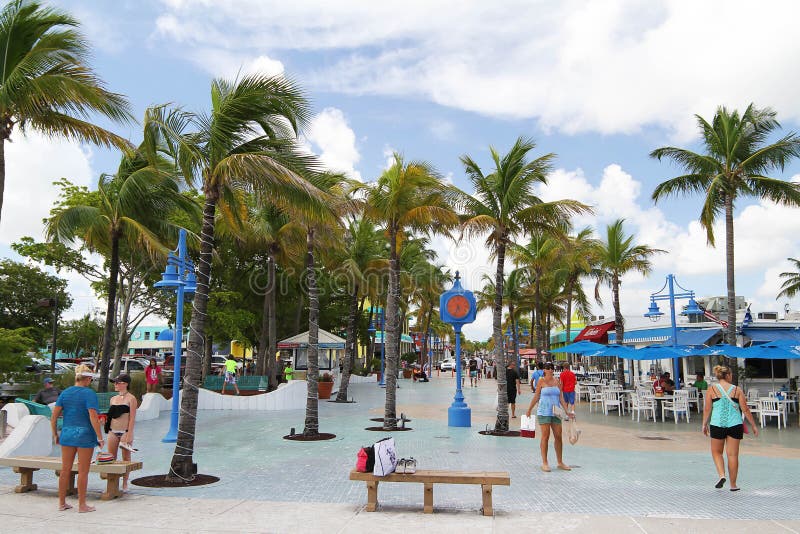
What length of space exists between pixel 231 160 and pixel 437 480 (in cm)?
527

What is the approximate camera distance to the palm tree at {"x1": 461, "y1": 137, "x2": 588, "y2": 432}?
14.3 meters

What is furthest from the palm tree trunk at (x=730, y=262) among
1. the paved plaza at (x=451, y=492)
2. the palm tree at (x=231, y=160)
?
the palm tree at (x=231, y=160)

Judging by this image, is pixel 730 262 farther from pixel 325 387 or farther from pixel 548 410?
pixel 325 387

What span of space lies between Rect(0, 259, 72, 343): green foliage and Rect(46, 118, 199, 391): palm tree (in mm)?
24624

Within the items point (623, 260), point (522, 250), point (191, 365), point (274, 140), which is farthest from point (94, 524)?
point (522, 250)

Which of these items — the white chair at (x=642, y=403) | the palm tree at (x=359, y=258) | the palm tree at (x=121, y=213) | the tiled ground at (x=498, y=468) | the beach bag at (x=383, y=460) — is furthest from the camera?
the palm tree at (x=359, y=258)

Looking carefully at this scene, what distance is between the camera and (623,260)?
1038 inches

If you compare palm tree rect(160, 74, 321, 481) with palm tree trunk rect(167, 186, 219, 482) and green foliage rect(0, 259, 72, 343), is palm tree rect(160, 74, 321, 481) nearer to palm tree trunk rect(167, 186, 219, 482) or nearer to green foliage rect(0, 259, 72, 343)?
palm tree trunk rect(167, 186, 219, 482)

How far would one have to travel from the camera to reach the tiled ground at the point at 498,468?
7.58 m

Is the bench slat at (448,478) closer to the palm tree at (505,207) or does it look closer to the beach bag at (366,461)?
the beach bag at (366,461)

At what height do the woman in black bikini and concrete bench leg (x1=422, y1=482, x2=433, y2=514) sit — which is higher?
the woman in black bikini

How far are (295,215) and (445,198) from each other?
4.48 m

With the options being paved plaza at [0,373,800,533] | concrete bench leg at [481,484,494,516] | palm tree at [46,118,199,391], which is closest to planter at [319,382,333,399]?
palm tree at [46,118,199,391]

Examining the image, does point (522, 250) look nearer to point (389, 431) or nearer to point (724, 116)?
point (724, 116)
